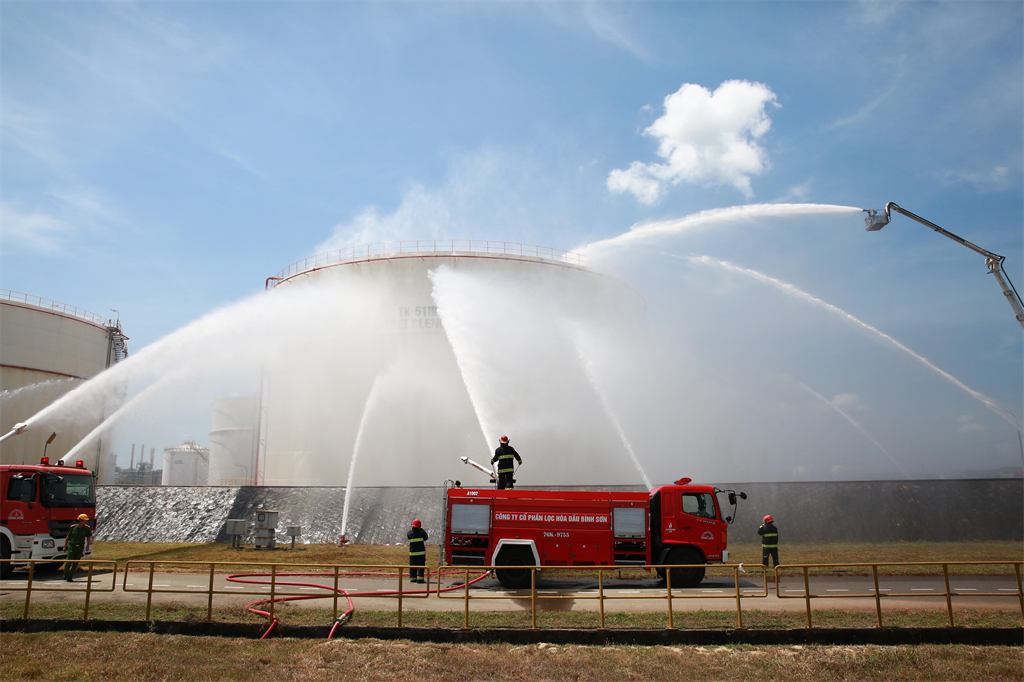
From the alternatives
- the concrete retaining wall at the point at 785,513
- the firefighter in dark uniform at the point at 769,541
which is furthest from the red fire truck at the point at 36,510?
the firefighter in dark uniform at the point at 769,541

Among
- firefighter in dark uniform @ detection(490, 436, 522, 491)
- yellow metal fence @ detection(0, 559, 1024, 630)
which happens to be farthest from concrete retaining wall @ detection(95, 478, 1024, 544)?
firefighter in dark uniform @ detection(490, 436, 522, 491)

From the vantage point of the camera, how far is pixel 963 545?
21.2m

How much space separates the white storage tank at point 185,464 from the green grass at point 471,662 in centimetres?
5442

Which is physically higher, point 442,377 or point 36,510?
point 442,377

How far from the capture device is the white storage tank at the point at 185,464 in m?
60.8

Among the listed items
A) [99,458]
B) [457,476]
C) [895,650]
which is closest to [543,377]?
[457,476]

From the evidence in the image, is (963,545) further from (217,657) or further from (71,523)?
(71,523)

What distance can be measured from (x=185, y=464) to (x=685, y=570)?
58.5 metres

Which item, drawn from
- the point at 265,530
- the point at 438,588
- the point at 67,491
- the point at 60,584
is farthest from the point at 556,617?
the point at 67,491

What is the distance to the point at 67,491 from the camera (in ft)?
55.4

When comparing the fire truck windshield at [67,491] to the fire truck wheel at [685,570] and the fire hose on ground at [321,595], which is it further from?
the fire truck wheel at [685,570]

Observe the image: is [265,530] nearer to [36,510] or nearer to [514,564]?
[36,510]

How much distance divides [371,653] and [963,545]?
20278 millimetres

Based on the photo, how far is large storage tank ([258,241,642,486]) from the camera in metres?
26.7
